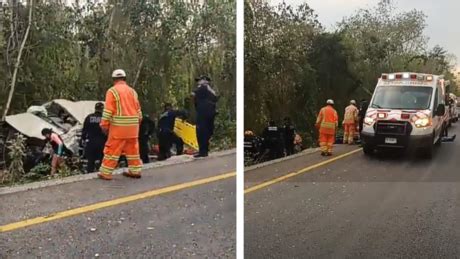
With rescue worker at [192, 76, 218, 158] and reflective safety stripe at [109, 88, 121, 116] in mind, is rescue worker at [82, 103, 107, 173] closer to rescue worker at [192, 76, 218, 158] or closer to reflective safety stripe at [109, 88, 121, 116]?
reflective safety stripe at [109, 88, 121, 116]

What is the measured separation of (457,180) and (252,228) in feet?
2.26

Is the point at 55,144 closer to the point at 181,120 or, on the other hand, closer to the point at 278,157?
the point at 181,120

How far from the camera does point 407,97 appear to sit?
1.53 metres

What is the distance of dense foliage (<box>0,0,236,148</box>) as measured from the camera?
1293mm

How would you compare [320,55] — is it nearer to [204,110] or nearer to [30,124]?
[204,110]

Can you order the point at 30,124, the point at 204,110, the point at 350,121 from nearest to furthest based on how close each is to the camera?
the point at 30,124 < the point at 204,110 < the point at 350,121

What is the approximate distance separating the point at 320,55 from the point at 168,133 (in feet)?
1.96

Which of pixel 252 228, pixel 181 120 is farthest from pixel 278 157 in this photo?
pixel 181 120

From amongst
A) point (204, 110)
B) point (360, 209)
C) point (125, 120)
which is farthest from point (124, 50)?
point (360, 209)

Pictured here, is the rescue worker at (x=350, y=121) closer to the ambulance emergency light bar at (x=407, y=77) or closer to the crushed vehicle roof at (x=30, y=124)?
the ambulance emergency light bar at (x=407, y=77)

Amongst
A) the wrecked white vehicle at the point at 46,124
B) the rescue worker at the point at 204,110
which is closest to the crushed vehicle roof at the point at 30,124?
the wrecked white vehicle at the point at 46,124

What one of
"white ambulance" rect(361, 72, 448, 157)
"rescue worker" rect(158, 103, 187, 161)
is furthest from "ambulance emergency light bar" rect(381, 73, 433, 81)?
"rescue worker" rect(158, 103, 187, 161)

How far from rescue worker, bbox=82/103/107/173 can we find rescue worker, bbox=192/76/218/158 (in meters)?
0.30

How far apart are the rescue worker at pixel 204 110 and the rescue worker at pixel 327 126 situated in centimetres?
40
